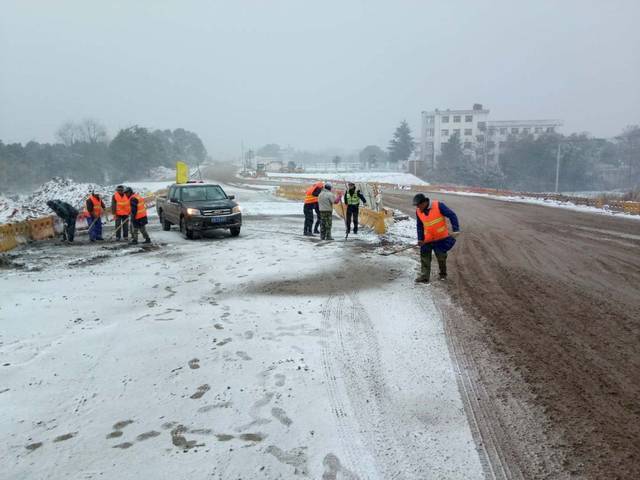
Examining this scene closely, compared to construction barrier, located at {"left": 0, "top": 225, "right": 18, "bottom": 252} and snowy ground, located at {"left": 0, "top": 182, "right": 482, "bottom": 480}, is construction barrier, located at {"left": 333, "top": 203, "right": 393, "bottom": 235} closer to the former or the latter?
snowy ground, located at {"left": 0, "top": 182, "right": 482, "bottom": 480}

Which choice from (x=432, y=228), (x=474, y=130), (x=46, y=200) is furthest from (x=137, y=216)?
(x=474, y=130)

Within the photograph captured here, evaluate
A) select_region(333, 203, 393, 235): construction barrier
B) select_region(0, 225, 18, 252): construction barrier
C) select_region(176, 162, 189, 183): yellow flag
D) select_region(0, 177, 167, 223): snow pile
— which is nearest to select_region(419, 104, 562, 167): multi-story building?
select_region(176, 162, 189, 183): yellow flag

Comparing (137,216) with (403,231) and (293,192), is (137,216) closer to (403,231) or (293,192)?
(403,231)

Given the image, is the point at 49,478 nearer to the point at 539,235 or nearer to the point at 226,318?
the point at 226,318

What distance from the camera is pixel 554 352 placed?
5391 millimetres

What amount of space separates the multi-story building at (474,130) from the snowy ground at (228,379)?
3313 inches

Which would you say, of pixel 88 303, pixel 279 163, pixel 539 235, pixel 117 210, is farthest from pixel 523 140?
pixel 88 303

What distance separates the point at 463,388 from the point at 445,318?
82.5 inches

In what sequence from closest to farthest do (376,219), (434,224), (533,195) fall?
(434,224) < (376,219) < (533,195)

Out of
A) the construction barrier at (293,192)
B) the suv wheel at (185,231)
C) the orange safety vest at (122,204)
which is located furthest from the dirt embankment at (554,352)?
the construction barrier at (293,192)

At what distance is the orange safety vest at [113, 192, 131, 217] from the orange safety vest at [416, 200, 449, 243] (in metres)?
8.98

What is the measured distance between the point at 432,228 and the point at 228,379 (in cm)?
473

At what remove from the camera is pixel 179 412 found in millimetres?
4270

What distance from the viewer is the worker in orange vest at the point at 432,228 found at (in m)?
8.12
